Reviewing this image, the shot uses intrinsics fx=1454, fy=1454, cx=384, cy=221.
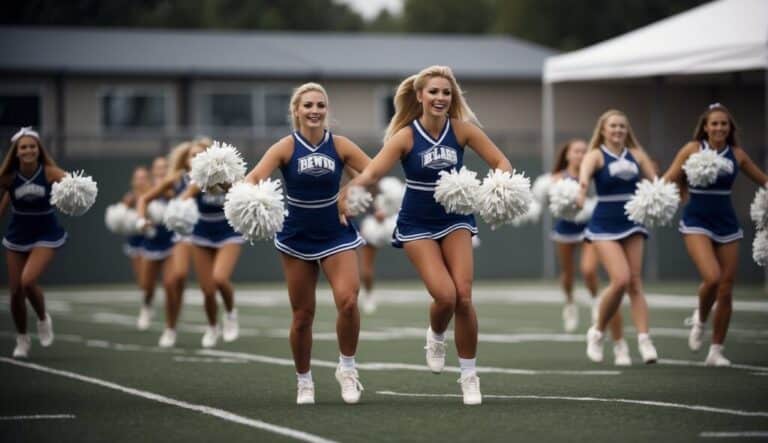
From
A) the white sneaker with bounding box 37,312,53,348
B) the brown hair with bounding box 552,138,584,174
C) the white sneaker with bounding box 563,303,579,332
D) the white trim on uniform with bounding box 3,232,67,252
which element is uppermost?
the brown hair with bounding box 552,138,584,174

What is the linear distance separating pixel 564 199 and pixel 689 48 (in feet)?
22.7

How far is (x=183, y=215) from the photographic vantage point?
545 inches

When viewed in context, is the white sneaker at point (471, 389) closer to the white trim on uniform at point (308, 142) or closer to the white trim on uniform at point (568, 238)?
the white trim on uniform at point (308, 142)

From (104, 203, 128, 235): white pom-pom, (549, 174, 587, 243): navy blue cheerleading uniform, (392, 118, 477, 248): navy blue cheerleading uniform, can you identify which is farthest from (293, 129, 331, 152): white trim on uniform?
(104, 203, 128, 235): white pom-pom

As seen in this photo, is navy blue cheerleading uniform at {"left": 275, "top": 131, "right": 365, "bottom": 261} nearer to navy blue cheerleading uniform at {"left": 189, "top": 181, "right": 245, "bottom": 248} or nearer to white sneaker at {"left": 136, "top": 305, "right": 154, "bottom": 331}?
navy blue cheerleading uniform at {"left": 189, "top": 181, "right": 245, "bottom": 248}

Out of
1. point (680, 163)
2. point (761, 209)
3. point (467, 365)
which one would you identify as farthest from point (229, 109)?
point (467, 365)

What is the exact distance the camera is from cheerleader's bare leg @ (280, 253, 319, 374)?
9.07 meters

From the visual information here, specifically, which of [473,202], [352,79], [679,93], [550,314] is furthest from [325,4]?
[473,202]

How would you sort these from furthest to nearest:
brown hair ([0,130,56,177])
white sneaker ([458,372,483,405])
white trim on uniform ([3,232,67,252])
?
white trim on uniform ([3,232,67,252]) < brown hair ([0,130,56,177]) < white sneaker ([458,372,483,405])

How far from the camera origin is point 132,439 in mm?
7672

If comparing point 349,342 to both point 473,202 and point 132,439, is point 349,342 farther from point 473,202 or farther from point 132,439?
point 132,439

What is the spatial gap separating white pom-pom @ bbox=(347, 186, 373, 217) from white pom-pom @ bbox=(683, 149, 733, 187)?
3603 millimetres

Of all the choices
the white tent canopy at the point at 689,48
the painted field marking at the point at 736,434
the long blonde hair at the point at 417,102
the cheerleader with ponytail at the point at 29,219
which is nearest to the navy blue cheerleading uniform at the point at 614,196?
the long blonde hair at the point at 417,102

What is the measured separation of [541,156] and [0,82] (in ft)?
44.0
